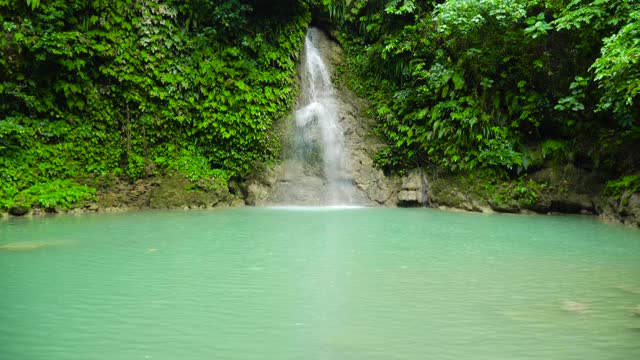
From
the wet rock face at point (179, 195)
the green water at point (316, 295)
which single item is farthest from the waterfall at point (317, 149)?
the green water at point (316, 295)

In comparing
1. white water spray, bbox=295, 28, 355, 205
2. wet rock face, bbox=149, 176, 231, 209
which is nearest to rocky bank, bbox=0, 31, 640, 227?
wet rock face, bbox=149, 176, 231, 209

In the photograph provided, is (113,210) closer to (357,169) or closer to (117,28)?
(117,28)

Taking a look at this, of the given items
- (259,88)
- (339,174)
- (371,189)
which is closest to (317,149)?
(339,174)

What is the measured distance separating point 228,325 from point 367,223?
20.6 ft

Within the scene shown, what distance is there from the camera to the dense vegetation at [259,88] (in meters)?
11.2

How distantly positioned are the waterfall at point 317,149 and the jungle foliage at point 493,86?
1.05 m

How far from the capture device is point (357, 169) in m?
14.2

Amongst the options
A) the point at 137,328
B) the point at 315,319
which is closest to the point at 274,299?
the point at 315,319

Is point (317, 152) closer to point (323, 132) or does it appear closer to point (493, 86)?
point (323, 132)

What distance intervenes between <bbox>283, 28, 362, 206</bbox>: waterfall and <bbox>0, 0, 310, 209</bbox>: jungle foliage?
1.84 feet

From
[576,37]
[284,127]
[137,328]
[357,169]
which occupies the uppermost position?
[576,37]

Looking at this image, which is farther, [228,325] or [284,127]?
[284,127]

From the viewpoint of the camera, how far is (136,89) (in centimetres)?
1262

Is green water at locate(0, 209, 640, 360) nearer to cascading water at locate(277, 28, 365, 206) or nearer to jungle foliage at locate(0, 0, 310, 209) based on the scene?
jungle foliage at locate(0, 0, 310, 209)
